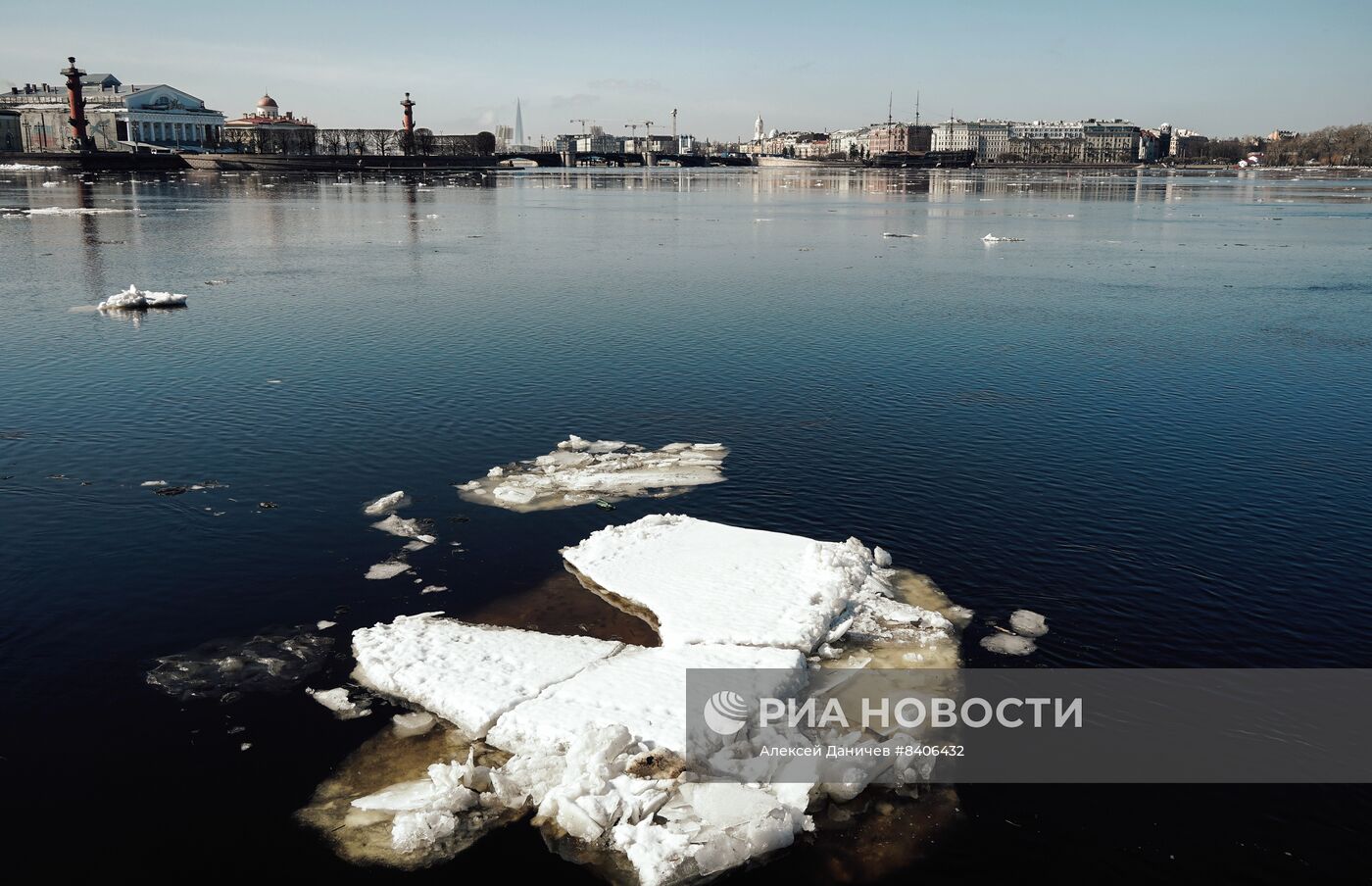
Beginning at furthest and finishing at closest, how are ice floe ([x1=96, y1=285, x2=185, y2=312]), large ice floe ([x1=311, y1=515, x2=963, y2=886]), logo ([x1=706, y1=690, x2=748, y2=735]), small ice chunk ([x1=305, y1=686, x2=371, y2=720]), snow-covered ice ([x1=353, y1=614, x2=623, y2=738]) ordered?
ice floe ([x1=96, y1=285, x2=185, y2=312])
small ice chunk ([x1=305, y1=686, x2=371, y2=720])
snow-covered ice ([x1=353, y1=614, x2=623, y2=738])
logo ([x1=706, y1=690, x2=748, y2=735])
large ice floe ([x1=311, y1=515, x2=963, y2=886])

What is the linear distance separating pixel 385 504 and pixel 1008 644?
46.1ft

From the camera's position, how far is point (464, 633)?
16.8 meters

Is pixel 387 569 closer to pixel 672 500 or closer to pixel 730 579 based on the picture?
pixel 672 500

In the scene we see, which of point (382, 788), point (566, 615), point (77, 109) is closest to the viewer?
point (382, 788)

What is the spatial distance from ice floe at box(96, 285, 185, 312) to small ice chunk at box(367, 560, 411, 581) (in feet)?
108

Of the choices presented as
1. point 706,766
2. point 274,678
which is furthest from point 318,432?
point 706,766

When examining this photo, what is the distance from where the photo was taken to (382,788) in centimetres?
1309

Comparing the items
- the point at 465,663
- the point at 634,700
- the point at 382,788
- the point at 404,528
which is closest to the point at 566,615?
the point at 465,663

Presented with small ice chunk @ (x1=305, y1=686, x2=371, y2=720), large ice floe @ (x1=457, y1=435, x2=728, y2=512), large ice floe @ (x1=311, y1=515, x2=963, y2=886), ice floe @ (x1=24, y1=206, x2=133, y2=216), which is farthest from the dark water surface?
ice floe @ (x1=24, y1=206, x2=133, y2=216)

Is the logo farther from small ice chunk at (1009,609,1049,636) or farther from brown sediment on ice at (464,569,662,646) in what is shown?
small ice chunk at (1009,609,1049,636)

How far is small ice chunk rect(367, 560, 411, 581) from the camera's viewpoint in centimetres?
1932

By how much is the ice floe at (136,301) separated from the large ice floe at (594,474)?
2930 centimetres

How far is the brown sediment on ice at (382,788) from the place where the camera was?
39.5ft

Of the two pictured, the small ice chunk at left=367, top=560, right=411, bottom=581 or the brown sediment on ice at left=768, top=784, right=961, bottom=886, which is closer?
the brown sediment on ice at left=768, top=784, right=961, bottom=886
